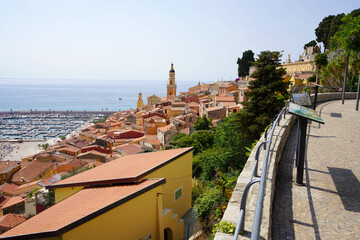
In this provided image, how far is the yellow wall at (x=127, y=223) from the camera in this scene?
5106 mm

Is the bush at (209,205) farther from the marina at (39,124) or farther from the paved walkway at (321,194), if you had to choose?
the marina at (39,124)

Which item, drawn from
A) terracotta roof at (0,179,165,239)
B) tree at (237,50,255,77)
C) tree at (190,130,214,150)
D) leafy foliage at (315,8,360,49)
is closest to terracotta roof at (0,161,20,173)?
tree at (190,130,214,150)

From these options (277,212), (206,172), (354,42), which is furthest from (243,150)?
(277,212)

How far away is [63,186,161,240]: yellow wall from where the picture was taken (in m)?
5.11

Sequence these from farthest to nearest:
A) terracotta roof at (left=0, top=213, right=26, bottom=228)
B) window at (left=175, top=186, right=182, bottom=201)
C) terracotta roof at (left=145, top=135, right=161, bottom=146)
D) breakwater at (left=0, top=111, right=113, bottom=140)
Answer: breakwater at (left=0, top=111, right=113, bottom=140) < terracotta roof at (left=145, top=135, right=161, bottom=146) < terracotta roof at (left=0, top=213, right=26, bottom=228) < window at (left=175, top=186, right=182, bottom=201)

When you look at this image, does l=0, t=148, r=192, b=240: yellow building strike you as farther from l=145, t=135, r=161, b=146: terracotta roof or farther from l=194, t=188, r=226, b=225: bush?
l=145, t=135, r=161, b=146: terracotta roof

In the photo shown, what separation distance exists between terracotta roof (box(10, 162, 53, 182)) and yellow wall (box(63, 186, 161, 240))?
33.3 metres

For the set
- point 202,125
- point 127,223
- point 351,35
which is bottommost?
point 202,125

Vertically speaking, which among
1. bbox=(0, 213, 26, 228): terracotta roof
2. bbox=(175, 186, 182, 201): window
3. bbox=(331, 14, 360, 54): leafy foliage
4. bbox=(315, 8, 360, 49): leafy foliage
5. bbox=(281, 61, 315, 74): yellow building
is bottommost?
bbox=(0, 213, 26, 228): terracotta roof

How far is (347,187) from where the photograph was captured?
4.67m

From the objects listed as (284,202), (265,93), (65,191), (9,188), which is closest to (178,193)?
(65,191)

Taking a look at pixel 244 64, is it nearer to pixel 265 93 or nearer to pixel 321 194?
pixel 265 93

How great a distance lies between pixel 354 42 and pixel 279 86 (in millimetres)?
3987

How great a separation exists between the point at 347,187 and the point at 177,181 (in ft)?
19.4
